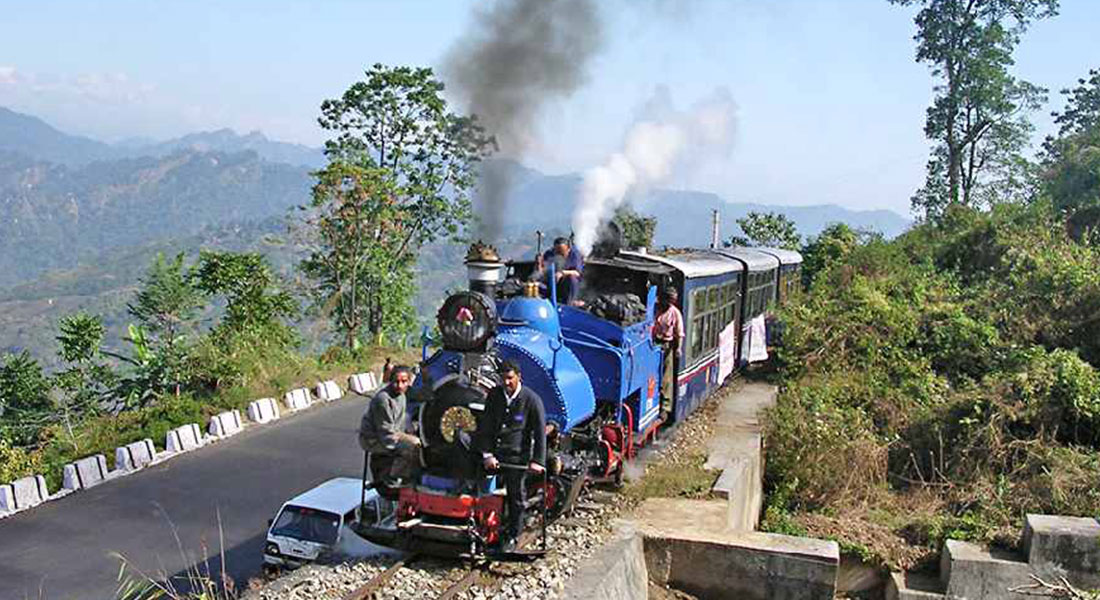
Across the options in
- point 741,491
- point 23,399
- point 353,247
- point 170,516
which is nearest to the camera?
point 741,491

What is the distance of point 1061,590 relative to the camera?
6.95 metres

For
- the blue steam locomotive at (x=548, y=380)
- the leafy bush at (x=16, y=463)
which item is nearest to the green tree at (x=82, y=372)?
the leafy bush at (x=16, y=463)

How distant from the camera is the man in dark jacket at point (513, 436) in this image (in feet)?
21.8

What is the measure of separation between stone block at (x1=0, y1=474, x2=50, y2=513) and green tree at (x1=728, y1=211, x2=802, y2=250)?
77.1ft

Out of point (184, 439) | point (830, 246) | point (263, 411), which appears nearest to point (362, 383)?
point (263, 411)

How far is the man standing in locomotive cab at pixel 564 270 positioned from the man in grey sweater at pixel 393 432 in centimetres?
235

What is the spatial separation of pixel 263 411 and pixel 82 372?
311cm

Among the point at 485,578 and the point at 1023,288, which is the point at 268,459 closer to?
the point at 485,578

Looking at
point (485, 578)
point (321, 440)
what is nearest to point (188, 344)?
point (321, 440)

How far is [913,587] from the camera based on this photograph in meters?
8.76

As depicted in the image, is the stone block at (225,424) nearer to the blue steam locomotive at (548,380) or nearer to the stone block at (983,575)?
the blue steam locomotive at (548,380)

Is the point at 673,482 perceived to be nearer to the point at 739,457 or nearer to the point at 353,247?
the point at 739,457

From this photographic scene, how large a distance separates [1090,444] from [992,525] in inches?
98.4

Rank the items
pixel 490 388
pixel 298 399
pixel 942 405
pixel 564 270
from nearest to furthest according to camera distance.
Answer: pixel 490 388 → pixel 564 270 → pixel 942 405 → pixel 298 399
